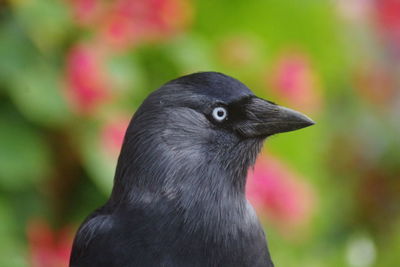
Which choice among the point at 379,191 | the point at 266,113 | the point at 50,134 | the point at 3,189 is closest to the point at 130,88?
the point at 50,134

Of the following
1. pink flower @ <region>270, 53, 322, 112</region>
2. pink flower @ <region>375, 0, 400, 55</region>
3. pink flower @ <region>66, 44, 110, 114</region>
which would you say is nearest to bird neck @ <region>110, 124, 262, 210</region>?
pink flower @ <region>66, 44, 110, 114</region>

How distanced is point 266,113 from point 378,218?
9.21 feet

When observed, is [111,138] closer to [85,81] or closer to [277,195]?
[85,81]

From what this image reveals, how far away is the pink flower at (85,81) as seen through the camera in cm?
357

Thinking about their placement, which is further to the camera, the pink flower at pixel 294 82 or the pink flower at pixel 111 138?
the pink flower at pixel 294 82

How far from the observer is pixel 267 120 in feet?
8.21

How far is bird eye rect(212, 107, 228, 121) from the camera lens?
246 cm

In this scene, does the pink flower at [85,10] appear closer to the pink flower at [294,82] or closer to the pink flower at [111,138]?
the pink flower at [111,138]

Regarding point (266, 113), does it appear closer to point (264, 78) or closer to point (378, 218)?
point (264, 78)

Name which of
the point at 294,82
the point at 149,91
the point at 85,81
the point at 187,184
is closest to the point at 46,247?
the point at 85,81

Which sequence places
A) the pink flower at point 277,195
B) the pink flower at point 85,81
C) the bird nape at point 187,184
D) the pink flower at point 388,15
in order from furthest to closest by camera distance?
the pink flower at point 388,15 < the pink flower at point 277,195 < the pink flower at point 85,81 < the bird nape at point 187,184

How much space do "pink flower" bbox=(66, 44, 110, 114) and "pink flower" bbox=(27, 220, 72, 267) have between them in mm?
473

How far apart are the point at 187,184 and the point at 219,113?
0.64 ft

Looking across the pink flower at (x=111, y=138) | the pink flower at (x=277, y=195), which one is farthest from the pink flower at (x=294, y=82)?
the pink flower at (x=111, y=138)
